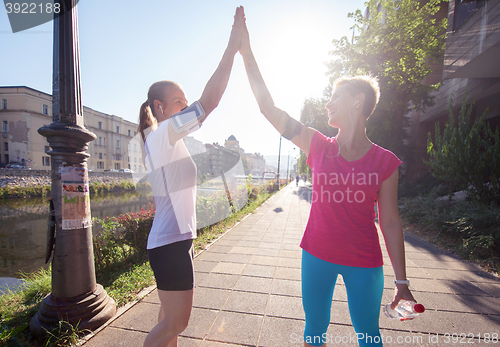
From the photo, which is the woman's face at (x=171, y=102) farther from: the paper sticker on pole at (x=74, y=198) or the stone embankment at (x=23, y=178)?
the stone embankment at (x=23, y=178)

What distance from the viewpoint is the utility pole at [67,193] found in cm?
230

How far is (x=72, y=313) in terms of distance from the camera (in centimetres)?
230

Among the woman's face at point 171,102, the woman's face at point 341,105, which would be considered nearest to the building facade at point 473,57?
the woman's face at point 341,105

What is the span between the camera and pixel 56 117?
2.32m

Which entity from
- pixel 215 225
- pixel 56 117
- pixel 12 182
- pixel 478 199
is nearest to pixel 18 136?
pixel 12 182

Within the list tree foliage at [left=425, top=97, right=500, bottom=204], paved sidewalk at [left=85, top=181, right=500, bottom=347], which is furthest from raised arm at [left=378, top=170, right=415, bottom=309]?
tree foliage at [left=425, top=97, right=500, bottom=204]

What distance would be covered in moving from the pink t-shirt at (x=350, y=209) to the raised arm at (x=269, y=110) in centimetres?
25

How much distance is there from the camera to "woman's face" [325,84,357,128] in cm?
145

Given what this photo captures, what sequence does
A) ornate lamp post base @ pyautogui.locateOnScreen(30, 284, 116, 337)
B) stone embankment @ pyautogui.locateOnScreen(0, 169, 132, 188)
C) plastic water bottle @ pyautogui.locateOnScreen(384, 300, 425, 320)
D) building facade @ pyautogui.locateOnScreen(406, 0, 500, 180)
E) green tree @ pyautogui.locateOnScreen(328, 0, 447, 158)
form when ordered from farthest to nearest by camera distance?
stone embankment @ pyautogui.locateOnScreen(0, 169, 132, 188) → green tree @ pyautogui.locateOnScreen(328, 0, 447, 158) → building facade @ pyautogui.locateOnScreen(406, 0, 500, 180) → ornate lamp post base @ pyautogui.locateOnScreen(30, 284, 116, 337) → plastic water bottle @ pyautogui.locateOnScreen(384, 300, 425, 320)

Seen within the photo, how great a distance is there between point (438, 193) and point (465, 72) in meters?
5.31

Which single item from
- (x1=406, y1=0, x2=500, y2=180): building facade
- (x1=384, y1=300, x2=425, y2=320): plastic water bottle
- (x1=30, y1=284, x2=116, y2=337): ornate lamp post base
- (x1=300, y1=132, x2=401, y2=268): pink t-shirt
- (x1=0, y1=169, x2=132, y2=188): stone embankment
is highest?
(x1=406, y1=0, x2=500, y2=180): building facade

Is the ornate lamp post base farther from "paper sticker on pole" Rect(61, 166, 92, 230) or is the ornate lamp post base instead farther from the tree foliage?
the tree foliage

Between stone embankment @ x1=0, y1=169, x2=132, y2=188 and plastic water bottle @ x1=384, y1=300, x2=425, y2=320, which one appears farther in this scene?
stone embankment @ x1=0, y1=169, x2=132, y2=188

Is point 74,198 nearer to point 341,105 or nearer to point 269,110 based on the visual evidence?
point 269,110
